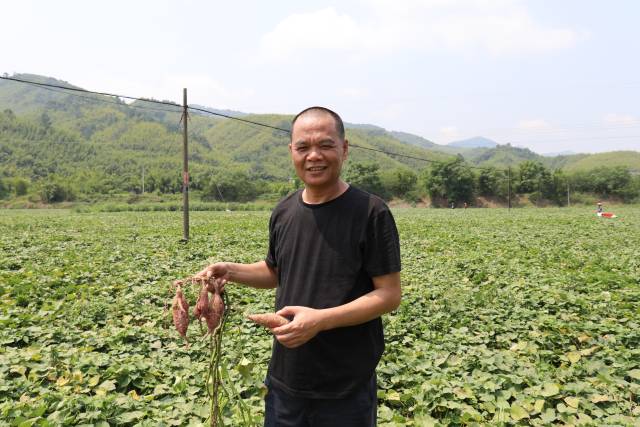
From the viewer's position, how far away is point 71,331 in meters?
5.18

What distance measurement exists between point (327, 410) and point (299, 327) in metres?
0.51

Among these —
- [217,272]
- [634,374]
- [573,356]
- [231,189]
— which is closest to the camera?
[217,272]

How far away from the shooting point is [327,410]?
1.86 m

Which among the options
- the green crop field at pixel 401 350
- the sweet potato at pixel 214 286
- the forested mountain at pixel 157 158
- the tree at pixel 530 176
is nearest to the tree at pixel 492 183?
the forested mountain at pixel 157 158

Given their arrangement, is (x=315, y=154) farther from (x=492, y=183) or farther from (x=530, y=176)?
(x=530, y=176)

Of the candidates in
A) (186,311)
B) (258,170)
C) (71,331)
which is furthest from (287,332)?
(258,170)

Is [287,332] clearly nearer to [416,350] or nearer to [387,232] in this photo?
[387,232]

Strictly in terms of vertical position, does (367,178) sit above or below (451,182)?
above

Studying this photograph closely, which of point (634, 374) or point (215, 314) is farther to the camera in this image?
point (634, 374)

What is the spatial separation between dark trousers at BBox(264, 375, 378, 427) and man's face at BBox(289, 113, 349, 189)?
0.93 metres

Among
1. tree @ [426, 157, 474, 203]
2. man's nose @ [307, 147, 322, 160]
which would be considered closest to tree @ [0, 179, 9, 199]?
tree @ [426, 157, 474, 203]

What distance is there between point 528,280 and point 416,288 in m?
2.16

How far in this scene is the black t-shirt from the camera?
1.81 meters

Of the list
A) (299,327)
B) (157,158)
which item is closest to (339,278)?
(299,327)
